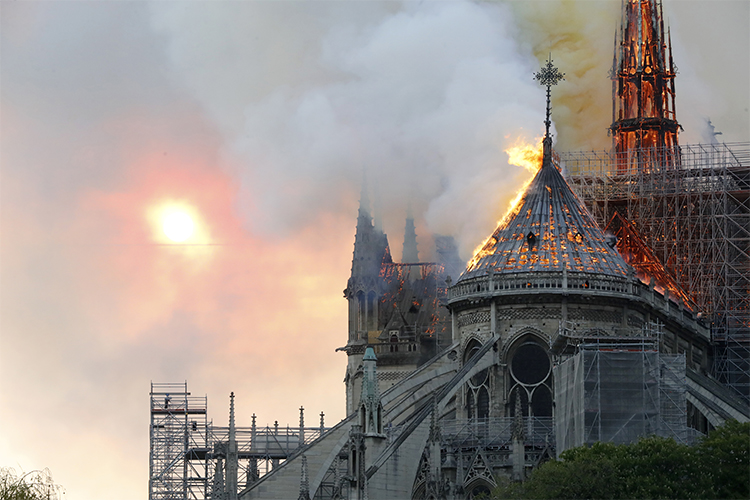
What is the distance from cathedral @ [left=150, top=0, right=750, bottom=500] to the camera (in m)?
70.5

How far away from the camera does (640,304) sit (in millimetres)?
81125

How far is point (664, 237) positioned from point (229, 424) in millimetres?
25138

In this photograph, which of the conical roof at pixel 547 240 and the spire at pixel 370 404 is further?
the conical roof at pixel 547 240

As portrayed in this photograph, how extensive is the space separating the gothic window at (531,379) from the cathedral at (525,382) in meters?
0.06

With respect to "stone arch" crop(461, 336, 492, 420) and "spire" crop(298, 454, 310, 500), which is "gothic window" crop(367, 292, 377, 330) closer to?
"stone arch" crop(461, 336, 492, 420)

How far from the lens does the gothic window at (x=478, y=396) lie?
263ft

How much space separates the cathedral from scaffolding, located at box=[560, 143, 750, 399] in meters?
0.57

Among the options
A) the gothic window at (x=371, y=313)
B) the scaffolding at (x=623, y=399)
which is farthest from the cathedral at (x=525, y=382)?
the gothic window at (x=371, y=313)

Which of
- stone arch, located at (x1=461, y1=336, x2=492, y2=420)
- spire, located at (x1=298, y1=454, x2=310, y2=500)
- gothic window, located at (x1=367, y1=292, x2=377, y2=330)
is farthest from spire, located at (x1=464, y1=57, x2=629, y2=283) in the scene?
gothic window, located at (x1=367, y1=292, x2=377, y2=330)

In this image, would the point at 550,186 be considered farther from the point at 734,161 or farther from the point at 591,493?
the point at 591,493

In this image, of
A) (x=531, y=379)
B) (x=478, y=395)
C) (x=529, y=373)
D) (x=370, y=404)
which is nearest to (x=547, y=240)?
(x=529, y=373)

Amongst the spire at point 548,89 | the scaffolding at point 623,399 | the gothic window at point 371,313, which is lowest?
the scaffolding at point 623,399

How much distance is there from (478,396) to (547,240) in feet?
24.3

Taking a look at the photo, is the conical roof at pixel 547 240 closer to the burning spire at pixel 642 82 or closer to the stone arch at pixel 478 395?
the stone arch at pixel 478 395
